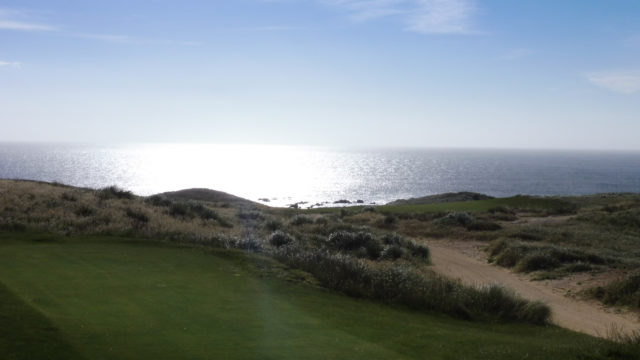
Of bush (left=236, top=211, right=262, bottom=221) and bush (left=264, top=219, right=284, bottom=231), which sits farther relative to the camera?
bush (left=236, top=211, right=262, bottom=221)

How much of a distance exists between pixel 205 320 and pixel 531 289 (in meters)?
14.2

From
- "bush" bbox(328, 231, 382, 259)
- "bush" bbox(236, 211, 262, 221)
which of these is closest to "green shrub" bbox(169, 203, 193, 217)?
"bush" bbox(236, 211, 262, 221)

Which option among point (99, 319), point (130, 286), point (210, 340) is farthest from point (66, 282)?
point (210, 340)

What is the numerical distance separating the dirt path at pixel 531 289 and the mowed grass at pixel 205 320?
3471mm

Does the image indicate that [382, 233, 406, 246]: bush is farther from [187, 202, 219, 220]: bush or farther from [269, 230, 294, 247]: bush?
[187, 202, 219, 220]: bush

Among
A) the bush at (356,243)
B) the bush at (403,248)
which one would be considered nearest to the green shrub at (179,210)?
the bush at (356,243)

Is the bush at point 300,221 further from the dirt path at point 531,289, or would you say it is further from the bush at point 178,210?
the dirt path at point 531,289

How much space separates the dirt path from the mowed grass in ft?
11.4

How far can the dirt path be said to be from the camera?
14.4 metres

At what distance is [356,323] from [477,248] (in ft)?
69.4

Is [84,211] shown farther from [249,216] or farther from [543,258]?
[543,258]

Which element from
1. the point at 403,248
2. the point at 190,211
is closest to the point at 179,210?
the point at 190,211

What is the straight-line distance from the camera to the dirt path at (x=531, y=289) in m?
14.4

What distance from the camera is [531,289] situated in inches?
752
